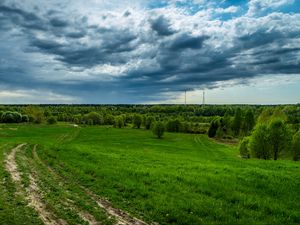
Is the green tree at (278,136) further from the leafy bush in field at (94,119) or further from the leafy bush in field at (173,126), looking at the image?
the leafy bush in field at (94,119)

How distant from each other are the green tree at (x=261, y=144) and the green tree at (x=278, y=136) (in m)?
0.80

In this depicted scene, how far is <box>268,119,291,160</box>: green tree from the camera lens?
51.6m

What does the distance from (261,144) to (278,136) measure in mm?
3071

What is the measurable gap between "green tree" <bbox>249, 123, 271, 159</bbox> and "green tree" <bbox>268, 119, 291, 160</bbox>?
0.80 m

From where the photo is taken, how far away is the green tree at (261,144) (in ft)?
171

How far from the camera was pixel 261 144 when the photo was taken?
172ft

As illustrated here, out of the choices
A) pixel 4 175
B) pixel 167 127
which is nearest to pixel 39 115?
pixel 167 127

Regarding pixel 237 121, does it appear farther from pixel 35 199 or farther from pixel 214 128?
pixel 35 199

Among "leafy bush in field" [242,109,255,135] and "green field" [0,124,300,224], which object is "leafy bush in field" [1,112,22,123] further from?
"green field" [0,124,300,224]

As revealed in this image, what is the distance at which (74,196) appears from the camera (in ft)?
48.4

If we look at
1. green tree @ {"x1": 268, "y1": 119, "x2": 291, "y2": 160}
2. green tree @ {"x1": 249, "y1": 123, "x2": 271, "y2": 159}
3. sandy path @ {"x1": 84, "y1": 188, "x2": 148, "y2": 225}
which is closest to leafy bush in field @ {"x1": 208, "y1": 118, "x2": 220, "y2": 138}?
green tree @ {"x1": 249, "y1": 123, "x2": 271, "y2": 159}

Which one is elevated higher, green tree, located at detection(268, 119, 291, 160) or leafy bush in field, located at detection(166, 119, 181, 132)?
green tree, located at detection(268, 119, 291, 160)

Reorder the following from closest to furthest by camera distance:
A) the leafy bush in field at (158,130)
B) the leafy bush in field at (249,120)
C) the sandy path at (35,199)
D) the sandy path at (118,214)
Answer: the sandy path at (35,199)
the sandy path at (118,214)
the leafy bush in field at (249,120)
the leafy bush in field at (158,130)

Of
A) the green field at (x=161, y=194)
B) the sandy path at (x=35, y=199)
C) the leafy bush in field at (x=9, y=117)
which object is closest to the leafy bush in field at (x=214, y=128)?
the leafy bush in field at (x=9, y=117)
